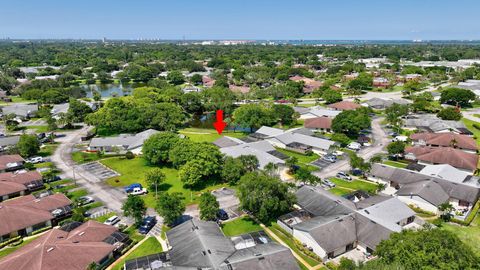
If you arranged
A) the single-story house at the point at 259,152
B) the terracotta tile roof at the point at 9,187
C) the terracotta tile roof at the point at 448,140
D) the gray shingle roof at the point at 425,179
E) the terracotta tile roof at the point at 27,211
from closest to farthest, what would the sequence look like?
1. the terracotta tile roof at the point at 27,211
2. the gray shingle roof at the point at 425,179
3. the terracotta tile roof at the point at 9,187
4. the single-story house at the point at 259,152
5. the terracotta tile roof at the point at 448,140

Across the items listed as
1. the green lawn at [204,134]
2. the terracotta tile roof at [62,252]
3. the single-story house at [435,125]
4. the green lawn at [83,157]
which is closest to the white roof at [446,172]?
the single-story house at [435,125]

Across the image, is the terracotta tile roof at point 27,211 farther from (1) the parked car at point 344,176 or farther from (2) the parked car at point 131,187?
(1) the parked car at point 344,176

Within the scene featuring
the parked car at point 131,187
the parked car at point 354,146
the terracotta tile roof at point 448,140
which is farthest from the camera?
the parked car at point 354,146

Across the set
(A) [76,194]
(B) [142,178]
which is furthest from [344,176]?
(A) [76,194]

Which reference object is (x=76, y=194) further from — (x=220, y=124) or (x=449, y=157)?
(x=449, y=157)

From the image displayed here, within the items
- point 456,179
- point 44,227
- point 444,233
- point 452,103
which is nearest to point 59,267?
point 44,227

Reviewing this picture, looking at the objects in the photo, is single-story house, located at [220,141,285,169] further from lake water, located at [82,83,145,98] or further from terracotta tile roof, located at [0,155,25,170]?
lake water, located at [82,83,145,98]

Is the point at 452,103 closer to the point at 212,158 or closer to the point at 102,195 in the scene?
the point at 212,158
